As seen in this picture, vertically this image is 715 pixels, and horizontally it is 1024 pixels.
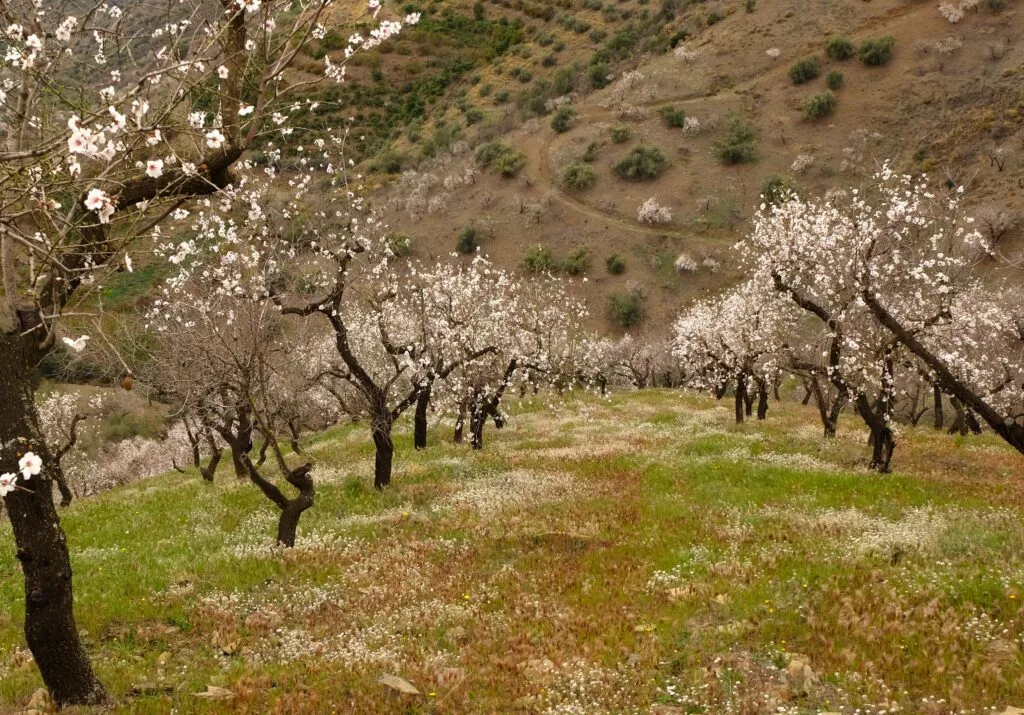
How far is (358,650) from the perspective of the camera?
10.1 metres

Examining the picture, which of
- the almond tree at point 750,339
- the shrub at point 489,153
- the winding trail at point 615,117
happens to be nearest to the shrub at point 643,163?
the winding trail at point 615,117

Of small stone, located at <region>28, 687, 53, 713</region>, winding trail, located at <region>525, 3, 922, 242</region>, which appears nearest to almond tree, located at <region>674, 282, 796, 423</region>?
small stone, located at <region>28, 687, 53, 713</region>

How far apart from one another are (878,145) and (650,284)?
3119 cm

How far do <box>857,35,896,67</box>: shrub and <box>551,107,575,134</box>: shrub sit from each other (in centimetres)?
3996

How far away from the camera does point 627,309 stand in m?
80.7

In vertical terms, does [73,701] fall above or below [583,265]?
below


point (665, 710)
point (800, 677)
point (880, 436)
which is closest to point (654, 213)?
point (880, 436)

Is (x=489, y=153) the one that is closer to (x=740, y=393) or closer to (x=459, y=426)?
(x=740, y=393)

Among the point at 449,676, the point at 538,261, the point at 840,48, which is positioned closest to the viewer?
the point at 449,676

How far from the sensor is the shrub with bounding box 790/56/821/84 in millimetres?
95000

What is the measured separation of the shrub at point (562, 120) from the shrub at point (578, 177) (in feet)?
41.6

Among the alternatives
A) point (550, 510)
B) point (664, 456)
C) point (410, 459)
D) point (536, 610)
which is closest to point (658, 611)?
point (536, 610)

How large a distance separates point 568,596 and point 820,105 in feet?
308

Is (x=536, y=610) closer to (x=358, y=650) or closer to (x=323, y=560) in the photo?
(x=358, y=650)
